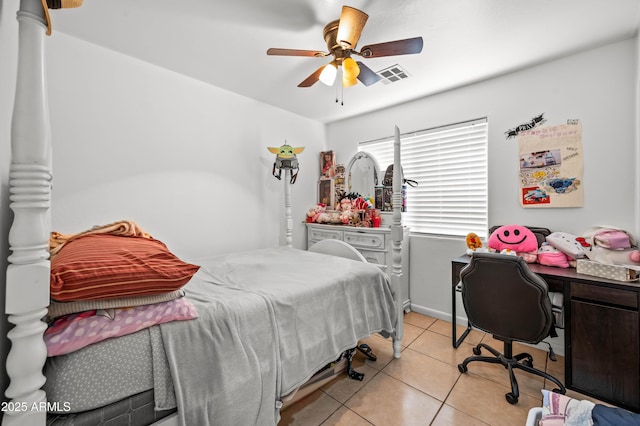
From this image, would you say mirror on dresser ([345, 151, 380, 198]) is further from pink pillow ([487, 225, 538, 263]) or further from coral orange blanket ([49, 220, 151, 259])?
coral orange blanket ([49, 220, 151, 259])

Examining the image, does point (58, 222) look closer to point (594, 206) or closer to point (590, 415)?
point (590, 415)

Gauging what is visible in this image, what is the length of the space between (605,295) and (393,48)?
2086mm

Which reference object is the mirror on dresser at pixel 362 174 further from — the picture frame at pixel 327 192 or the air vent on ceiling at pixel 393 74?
the air vent on ceiling at pixel 393 74

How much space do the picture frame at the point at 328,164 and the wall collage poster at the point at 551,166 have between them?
7.23 ft

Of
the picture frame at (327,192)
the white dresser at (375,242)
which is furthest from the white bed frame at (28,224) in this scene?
the picture frame at (327,192)

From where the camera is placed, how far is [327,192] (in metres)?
3.84

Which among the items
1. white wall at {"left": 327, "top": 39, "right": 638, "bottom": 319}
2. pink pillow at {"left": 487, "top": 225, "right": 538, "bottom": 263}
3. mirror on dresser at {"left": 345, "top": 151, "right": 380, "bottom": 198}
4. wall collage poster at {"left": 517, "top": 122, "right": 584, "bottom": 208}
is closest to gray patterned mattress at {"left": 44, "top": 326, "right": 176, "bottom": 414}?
pink pillow at {"left": 487, "top": 225, "right": 538, "bottom": 263}

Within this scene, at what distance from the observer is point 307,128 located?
12.7ft

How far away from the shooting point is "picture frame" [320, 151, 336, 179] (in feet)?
12.6

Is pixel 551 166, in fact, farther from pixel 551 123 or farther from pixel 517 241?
pixel 517 241

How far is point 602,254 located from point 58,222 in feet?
13.2

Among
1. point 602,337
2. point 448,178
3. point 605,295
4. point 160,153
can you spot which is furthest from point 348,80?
point 602,337

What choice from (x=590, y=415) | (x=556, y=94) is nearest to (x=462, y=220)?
(x=556, y=94)

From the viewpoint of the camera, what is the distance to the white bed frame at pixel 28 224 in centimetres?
66
